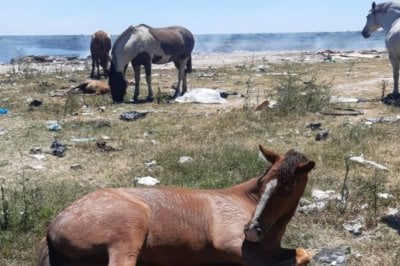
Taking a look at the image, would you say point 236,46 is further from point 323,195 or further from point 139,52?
point 323,195

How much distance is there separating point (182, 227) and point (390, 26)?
35.4ft

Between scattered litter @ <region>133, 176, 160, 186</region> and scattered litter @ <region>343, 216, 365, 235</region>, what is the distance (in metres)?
2.25

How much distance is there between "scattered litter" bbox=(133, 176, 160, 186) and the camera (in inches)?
257

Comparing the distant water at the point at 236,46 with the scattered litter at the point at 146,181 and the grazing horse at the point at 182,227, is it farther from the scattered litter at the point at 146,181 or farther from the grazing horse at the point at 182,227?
the grazing horse at the point at 182,227

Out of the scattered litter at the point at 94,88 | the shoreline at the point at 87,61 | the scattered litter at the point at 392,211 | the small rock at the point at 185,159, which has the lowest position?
the shoreline at the point at 87,61

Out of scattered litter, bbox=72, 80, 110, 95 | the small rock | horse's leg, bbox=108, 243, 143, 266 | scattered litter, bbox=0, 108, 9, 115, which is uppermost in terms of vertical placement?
horse's leg, bbox=108, 243, 143, 266

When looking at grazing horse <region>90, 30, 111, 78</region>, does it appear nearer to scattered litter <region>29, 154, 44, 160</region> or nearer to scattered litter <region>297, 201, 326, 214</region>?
scattered litter <region>29, 154, 44, 160</region>

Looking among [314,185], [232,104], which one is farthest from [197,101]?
[314,185]

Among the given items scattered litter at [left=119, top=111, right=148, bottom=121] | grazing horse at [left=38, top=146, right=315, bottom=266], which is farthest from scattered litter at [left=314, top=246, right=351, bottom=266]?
scattered litter at [left=119, top=111, right=148, bottom=121]

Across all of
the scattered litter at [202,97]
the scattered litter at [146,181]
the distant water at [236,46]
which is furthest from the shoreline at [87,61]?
the scattered litter at [146,181]

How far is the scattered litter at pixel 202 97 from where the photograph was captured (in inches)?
499

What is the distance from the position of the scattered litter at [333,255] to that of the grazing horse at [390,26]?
789cm

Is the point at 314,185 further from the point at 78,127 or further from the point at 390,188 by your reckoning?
the point at 78,127

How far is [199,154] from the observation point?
7652 millimetres
